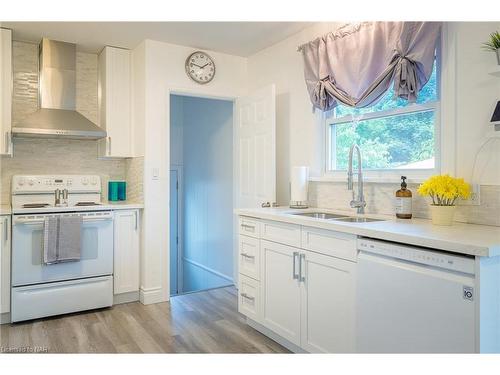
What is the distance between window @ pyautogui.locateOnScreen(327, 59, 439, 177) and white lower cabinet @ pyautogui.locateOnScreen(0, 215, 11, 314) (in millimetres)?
2637

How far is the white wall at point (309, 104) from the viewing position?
2131mm

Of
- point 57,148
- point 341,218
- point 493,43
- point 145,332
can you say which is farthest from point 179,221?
point 493,43

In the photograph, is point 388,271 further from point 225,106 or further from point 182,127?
point 182,127

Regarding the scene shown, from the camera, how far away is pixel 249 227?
9.83 ft

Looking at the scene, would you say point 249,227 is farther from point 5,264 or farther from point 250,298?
point 5,264

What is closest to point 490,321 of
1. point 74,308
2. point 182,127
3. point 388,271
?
point 388,271

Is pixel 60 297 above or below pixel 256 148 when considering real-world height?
below

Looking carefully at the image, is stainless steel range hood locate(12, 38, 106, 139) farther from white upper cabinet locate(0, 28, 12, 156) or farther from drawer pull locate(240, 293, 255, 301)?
drawer pull locate(240, 293, 255, 301)

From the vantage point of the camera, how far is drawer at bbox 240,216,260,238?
114 inches

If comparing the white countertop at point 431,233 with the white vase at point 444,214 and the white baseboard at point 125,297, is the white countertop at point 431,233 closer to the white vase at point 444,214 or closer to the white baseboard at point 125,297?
the white vase at point 444,214

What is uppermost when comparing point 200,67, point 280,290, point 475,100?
point 200,67

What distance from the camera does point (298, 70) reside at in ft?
11.5

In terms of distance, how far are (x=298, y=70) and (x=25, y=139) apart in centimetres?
266

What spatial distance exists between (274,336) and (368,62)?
202 cm
